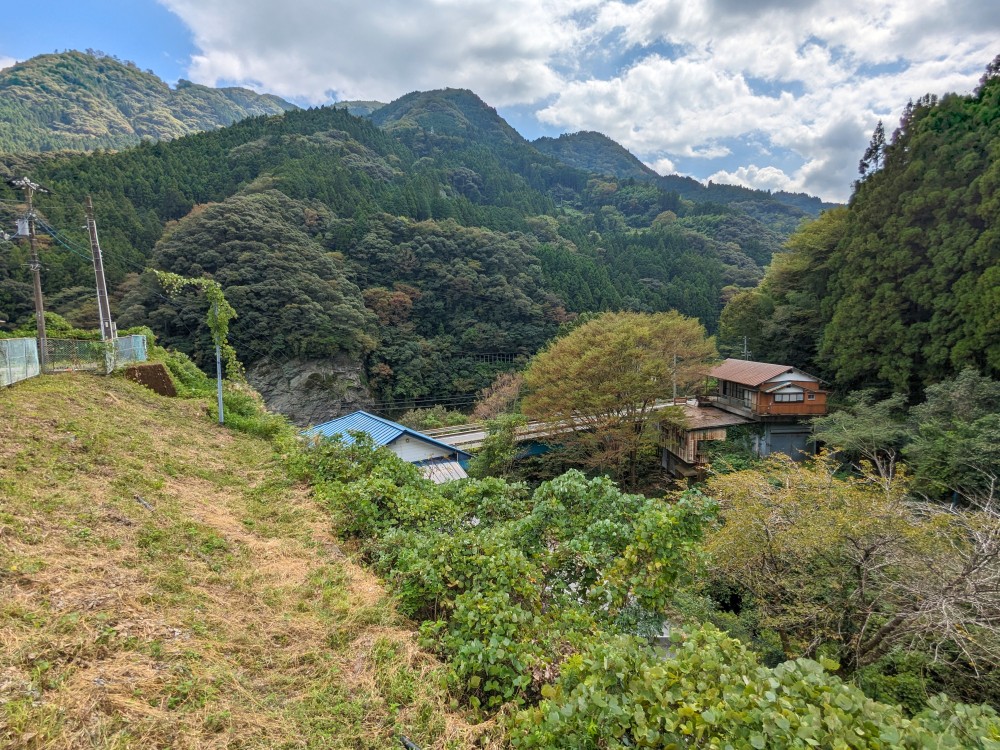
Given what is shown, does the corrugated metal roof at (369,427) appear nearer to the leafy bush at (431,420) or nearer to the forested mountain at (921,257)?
the leafy bush at (431,420)

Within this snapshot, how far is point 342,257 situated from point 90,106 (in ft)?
258

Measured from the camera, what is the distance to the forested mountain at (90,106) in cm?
6141

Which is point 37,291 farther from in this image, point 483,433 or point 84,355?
point 483,433

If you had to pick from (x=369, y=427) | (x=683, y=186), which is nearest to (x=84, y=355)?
(x=369, y=427)

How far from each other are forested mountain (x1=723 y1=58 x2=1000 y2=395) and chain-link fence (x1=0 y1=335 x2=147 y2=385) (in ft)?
87.5

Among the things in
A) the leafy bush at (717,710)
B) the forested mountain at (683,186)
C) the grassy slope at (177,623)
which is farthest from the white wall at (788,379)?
the forested mountain at (683,186)

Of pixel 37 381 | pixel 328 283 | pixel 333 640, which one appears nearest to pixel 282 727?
pixel 333 640

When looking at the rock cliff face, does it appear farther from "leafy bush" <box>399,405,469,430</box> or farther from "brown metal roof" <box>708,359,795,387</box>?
"brown metal roof" <box>708,359,795,387</box>

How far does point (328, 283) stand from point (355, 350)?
575cm

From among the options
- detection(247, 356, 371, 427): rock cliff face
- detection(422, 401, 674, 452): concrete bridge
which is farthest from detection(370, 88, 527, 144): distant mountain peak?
detection(422, 401, 674, 452): concrete bridge

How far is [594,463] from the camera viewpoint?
17562 millimetres

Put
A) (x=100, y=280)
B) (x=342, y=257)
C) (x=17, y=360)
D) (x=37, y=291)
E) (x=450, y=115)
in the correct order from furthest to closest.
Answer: (x=450, y=115)
(x=342, y=257)
(x=100, y=280)
(x=37, y=291)
(x=17, y=360)

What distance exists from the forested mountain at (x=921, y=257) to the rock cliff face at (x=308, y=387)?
29096mm

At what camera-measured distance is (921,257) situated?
17281 mm
